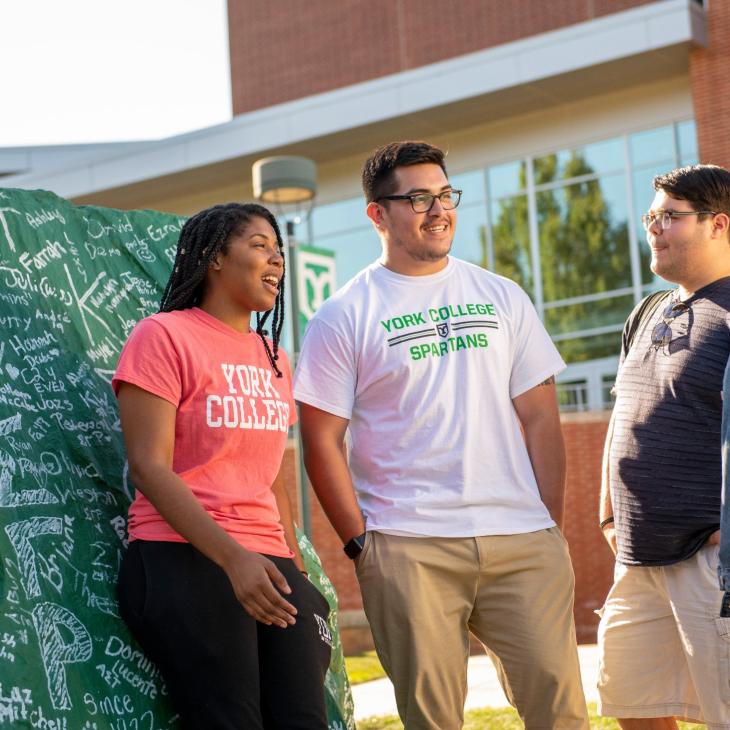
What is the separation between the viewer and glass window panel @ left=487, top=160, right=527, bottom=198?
17984mm

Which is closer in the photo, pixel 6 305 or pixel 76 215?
pixel 6 305

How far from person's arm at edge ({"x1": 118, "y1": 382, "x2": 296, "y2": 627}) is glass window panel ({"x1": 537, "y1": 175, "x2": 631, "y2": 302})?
14608mm

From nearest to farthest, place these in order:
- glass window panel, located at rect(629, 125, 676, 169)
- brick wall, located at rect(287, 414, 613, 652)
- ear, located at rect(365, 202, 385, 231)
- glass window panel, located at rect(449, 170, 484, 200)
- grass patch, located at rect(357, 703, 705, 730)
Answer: ear, located at rect(365, 202, 385, 231) → grass patch, located at rect(357, 703, 705, 730) → brick wall, located at rect(287, 414, 613, 652) → glass window panel, located at rect(629, 125, 676, 169) → glass window panel, located at rect(449, 170, 484, 200)


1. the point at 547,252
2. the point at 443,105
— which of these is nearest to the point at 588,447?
Answer: the point at 547,252

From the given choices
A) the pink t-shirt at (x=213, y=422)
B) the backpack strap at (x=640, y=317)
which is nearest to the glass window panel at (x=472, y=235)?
the backpack strap at (x=640, y=317)

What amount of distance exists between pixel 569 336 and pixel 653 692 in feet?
44.7

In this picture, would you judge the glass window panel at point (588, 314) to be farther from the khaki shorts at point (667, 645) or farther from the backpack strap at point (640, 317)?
the khaki shorts at point (667, 645)

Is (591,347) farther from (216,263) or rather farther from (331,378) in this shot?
(216,263)

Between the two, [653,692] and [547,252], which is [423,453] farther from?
[547,252]

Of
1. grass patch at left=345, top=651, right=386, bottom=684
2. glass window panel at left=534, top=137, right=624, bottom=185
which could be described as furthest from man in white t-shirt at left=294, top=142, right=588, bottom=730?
glass window panel at left=534, top=137, right=624, bottom=185

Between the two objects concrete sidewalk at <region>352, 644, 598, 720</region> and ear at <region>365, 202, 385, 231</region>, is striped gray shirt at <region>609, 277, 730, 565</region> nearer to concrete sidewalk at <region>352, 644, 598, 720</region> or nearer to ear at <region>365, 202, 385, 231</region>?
ear at <region>365, 202, 385, 231</region>

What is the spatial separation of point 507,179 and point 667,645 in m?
A: 14.6

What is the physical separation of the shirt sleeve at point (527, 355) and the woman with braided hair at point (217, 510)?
0.88 m

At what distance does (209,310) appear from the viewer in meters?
3.62
